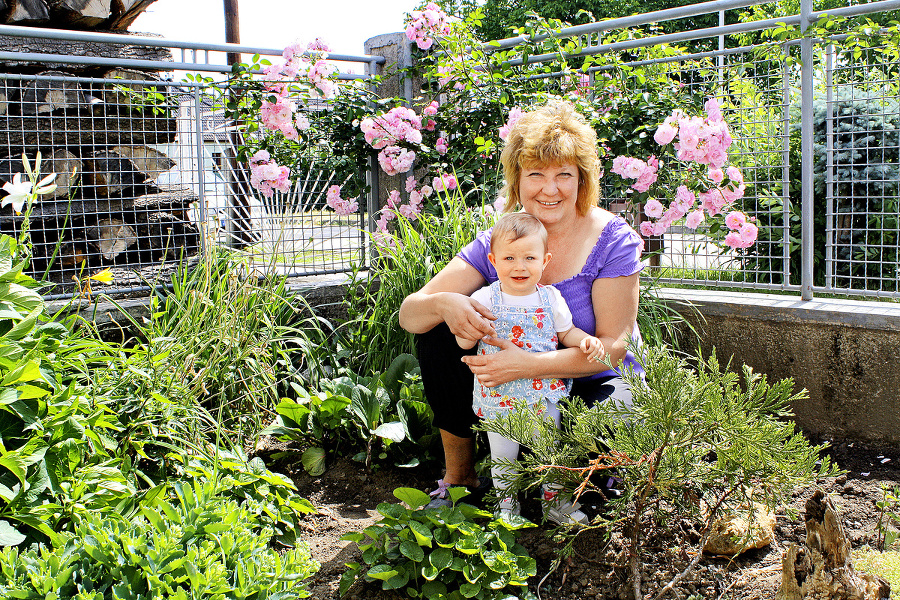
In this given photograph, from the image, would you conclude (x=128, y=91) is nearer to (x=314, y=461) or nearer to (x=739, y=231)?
(x=314, y=461)

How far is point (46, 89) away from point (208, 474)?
3001mm

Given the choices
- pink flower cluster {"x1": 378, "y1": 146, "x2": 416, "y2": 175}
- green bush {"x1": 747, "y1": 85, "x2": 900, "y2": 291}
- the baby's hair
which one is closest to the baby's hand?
the baby's hair

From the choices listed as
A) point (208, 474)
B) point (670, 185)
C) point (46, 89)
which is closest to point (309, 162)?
point (46, 89)

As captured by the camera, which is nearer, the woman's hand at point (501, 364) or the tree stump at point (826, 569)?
the tree stump at point (826, 569)

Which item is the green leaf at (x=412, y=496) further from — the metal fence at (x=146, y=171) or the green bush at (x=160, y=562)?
the metal fence at (x=146, y=171)

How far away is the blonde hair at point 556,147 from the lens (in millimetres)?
2312

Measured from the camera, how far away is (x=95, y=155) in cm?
410

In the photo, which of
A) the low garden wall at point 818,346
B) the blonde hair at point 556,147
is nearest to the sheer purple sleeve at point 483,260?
the blonde hair at point 556,147

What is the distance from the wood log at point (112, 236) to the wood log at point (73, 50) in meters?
0.93

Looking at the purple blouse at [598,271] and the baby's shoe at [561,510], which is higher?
the purple blouse at [598,271]

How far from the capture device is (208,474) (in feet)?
6.00

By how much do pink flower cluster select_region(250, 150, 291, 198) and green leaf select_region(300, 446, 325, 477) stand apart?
5.93 ft

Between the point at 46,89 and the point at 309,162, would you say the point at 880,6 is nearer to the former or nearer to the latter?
the point at 309,162

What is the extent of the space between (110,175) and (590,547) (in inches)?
141
